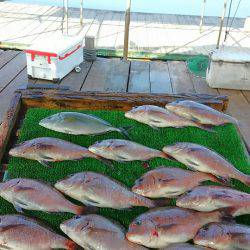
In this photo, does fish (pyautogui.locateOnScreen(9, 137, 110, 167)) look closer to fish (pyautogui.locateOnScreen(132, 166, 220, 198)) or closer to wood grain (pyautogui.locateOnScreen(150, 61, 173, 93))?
fish (pyautogui.locateOnScreen(132, 166, 220, 198))

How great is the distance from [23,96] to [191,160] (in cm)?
179

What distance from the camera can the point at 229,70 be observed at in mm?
4434

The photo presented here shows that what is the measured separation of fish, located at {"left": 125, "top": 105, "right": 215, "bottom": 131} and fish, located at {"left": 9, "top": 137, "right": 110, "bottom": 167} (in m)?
0.60

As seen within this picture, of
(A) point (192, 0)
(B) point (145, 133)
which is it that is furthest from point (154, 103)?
(A) point (192, 0)

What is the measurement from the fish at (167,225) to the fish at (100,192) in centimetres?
16

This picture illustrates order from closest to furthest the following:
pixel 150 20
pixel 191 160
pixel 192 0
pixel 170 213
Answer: pixel 170 213, pixel 191 160, pixel 150 20, pixel 192 0

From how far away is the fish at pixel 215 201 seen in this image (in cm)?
198

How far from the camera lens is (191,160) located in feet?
7.72

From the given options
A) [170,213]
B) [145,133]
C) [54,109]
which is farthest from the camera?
[54,109]

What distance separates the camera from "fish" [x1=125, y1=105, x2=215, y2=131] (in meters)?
2.81

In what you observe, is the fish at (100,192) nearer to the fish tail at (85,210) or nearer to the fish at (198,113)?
the fish tail at (85,210)

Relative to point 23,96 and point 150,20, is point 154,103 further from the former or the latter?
point 150,20

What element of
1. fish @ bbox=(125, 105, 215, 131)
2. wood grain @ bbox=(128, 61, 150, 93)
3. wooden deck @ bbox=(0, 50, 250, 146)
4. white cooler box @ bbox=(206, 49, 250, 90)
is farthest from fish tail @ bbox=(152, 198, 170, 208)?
white cooler box @ bbox=(206, 49, 250, 90)

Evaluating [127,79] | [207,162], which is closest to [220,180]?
[207,162]
